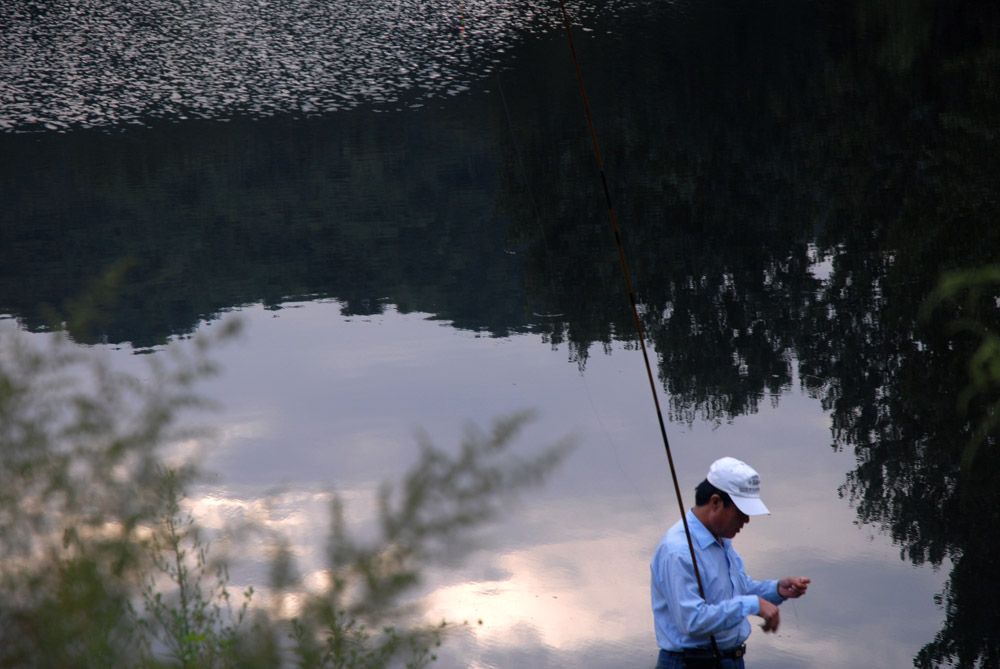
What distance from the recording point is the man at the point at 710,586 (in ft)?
11.4

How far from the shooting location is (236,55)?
22859mm

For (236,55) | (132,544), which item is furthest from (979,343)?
(236,55)

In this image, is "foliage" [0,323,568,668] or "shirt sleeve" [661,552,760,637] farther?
"shirt sleeve" [661,552,760,637]

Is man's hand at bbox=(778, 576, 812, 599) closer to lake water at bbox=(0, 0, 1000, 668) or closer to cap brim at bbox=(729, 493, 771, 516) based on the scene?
cap brim at bbox=(729, 493, 771, 516)

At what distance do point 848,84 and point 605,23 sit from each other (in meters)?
7.44

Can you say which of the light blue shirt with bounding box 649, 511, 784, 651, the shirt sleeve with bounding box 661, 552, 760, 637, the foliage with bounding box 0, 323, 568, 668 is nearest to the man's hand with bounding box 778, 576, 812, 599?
the light blue shirt with bounding box 649, 511, 784, 651

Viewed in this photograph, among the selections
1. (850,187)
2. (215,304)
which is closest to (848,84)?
(850,187)

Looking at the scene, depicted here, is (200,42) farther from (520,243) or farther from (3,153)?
(520,243)

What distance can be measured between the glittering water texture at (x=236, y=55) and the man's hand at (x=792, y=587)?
16.7 meters

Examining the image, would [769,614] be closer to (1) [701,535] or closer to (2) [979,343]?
(1) [701,535]

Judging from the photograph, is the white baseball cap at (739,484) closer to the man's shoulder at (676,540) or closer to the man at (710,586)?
the man at (710,586)

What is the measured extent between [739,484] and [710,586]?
0.35m

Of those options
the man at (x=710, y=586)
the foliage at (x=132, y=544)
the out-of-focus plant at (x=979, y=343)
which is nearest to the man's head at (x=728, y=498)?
the man at (x=710, y=586)

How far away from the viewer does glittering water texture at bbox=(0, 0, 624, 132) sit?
2033 centimetres
